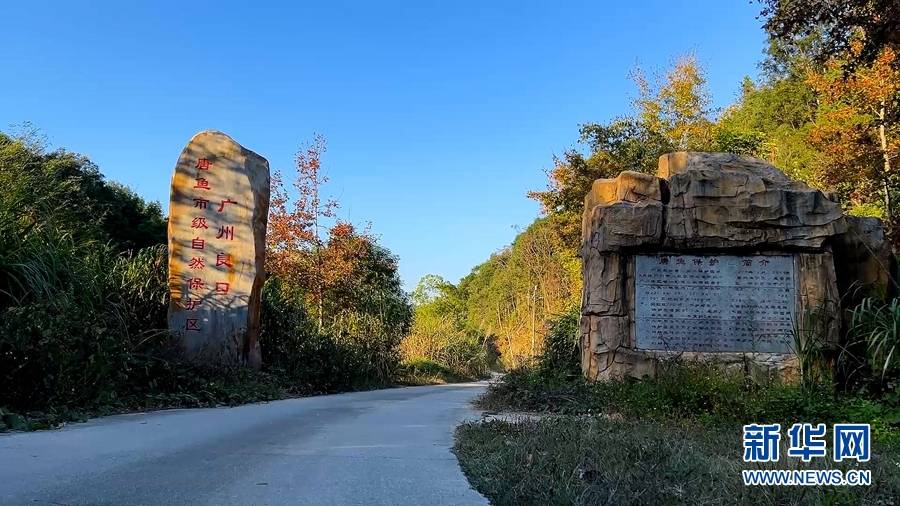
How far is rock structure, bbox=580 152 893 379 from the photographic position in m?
7.02

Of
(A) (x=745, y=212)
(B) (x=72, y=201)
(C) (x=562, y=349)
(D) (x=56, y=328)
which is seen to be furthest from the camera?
(B) (x=72, y=201)

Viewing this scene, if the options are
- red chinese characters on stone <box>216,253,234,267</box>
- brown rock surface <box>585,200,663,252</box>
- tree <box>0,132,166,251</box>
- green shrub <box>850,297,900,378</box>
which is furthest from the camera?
red chinese characters on stone <box>216,253,234,267</box>

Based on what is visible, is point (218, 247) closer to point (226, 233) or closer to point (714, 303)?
point (226, 233)

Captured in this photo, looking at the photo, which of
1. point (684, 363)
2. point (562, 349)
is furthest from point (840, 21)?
point (562, 349)

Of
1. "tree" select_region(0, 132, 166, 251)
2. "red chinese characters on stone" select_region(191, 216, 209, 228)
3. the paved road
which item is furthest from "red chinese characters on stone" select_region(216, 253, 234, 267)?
the paved road

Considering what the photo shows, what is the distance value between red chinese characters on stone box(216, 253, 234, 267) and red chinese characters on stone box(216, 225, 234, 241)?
0.26 metres

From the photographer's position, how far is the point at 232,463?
336 centimetres

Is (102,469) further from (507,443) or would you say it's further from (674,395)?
(674,395)

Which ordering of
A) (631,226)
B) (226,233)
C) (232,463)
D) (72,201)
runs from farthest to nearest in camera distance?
(72,201), (226,233), (631,226), (232,463)

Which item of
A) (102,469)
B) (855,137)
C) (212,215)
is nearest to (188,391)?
(212,215)

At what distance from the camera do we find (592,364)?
23.6ft

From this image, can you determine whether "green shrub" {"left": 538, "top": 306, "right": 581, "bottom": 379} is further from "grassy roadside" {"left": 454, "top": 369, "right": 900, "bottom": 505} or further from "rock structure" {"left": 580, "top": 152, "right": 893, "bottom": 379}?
"grassy roadside" {"left": 454, "top": 369, "right": 900, "bottom": 505}

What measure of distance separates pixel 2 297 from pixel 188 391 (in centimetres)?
218

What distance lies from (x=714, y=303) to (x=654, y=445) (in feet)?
13.9
